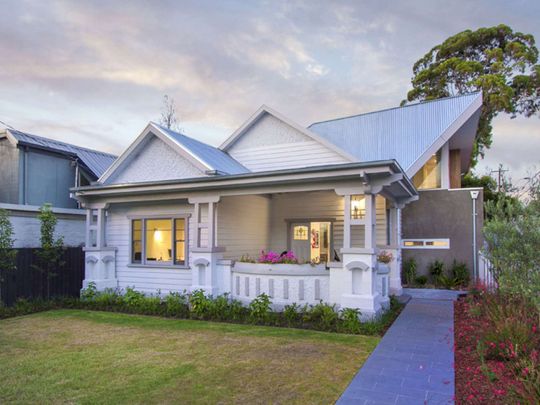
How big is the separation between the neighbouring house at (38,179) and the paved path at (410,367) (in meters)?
9.19

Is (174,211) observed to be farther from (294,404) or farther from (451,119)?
(451,119)

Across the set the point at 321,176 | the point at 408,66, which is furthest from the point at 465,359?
the point at 408,66

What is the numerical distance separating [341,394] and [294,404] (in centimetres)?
58

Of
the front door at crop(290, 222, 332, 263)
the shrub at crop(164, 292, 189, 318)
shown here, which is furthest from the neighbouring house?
the front door at crop(290, 222, 332, 263)

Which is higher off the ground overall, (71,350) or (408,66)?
(408,66)

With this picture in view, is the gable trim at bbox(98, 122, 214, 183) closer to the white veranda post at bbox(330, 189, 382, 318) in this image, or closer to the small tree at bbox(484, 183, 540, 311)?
the white veranda post at bbox(330, 189, 382, 318)

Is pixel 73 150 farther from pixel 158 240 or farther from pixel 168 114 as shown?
pixel 168 114

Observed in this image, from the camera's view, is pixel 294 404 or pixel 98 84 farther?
pixel 98 84

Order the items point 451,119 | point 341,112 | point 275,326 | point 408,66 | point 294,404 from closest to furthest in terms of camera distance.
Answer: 1. point 294,404
2. point 275,326
3. point 451,119
4. point 341,112
5. point 408,66

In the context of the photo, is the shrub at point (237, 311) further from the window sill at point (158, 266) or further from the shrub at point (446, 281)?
the shrub at point (446, 281)

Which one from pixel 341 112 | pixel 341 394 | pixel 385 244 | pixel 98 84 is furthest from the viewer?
pixel 341 112

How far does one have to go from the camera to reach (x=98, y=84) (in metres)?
14.1

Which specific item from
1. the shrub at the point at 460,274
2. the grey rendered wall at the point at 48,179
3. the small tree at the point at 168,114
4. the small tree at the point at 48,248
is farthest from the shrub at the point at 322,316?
the small tree at the point at 168,114

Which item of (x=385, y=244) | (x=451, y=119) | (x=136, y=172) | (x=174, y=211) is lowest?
(x=385, y=244)
